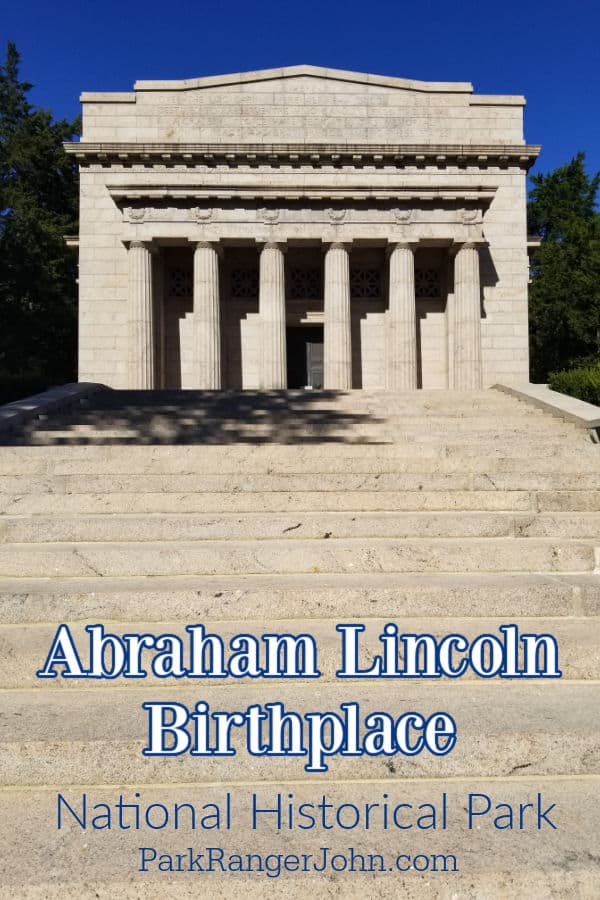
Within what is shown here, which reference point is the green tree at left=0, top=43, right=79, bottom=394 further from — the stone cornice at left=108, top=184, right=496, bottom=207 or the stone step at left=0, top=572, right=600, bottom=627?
the stone step at left=0, top=572, right=600, bottom=627

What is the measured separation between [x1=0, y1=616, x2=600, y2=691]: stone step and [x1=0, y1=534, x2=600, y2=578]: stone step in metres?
0.73

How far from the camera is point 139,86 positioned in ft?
77.8

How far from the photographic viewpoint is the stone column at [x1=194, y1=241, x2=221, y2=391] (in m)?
21.5

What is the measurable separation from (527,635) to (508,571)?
41.7 inches

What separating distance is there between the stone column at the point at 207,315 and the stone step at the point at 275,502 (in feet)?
50.1

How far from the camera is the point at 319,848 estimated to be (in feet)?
8.39

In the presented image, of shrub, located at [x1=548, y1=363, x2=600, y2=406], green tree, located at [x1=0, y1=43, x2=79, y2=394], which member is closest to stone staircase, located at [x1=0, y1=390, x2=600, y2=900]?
shrub, located at [x1=548, y1=363, x2=600, y2=406]

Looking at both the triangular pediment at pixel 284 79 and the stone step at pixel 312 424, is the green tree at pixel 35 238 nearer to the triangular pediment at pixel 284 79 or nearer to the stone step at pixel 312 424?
the triangular pediment at pixel 284 79

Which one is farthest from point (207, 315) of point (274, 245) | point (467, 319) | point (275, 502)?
point (275, 502)

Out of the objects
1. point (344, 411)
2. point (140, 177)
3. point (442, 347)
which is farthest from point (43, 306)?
point (344, 411)

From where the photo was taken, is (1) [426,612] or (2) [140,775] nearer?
(2) [140,775]

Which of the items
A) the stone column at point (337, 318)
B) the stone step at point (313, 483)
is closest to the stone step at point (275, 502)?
the stone step at point (313, 483)

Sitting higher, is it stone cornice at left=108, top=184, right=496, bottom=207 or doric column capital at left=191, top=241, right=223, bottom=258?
stone cornice at left=108, top=184, right=496, bottom=207

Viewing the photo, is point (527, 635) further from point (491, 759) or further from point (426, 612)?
point (491, 759)
